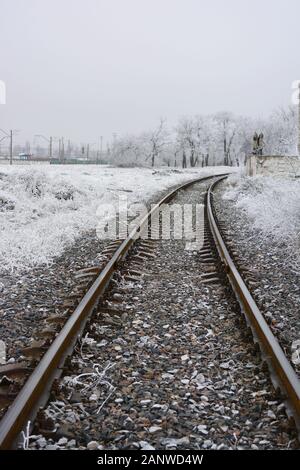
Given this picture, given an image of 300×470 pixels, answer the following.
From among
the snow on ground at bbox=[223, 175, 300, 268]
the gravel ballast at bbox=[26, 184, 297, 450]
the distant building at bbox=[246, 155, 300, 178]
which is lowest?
the gravel ballast at bbox=[26, 184, 297, 450]

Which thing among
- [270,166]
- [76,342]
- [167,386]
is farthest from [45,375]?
[270,166]

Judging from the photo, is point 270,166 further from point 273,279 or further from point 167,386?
point 167,386

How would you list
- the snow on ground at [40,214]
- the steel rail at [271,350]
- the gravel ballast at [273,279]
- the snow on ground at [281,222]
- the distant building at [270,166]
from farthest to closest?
the distant building at [270,166]
the snow on ground at [281,222]
the snow on ground at [40,214]
the gravel ballast at [273,279]
the steel rail at [271,350]

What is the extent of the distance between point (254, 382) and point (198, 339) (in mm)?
841

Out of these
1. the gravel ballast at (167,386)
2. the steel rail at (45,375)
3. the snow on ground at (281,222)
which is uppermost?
the snow on ground at (281,222)

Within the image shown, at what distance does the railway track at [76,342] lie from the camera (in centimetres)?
264

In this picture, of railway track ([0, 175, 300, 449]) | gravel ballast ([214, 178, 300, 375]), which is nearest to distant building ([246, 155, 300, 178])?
gravel ballast ([214, 178, 300, 375])

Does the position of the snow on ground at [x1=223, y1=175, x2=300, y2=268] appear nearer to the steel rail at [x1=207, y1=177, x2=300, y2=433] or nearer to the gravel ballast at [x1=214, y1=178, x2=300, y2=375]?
the gravel ballast at [x1=214, y1=178, x2=300, y2=375]

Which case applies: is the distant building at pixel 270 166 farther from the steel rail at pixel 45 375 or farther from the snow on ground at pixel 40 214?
the steel rail at pixel 45 375

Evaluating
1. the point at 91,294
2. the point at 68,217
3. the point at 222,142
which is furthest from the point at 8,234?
the point at 222,142

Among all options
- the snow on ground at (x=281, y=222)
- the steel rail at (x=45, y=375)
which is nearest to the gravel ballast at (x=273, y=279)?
the snow on ground at (x=281, y=222)

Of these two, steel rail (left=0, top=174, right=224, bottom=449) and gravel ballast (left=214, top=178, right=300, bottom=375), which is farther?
gravel ballast (left=214, top=178, right=300, bottom=375)

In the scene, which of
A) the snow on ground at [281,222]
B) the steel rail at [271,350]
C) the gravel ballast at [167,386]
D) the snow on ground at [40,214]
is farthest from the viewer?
the snow on ground at [281,222]

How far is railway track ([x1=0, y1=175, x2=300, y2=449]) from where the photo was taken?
2.64m
